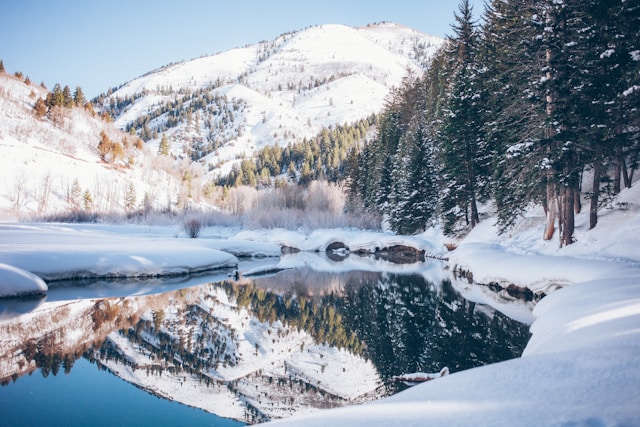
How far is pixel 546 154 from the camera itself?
13.6m

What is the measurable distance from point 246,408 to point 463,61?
92.5 ft

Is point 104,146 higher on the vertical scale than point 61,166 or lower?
higher

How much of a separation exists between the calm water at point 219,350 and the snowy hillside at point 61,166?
4700 cm

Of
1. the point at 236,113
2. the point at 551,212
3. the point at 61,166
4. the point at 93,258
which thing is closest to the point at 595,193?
the point at 551,212

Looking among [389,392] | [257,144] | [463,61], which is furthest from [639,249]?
[257,144]

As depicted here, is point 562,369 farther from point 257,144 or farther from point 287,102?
point 287,102

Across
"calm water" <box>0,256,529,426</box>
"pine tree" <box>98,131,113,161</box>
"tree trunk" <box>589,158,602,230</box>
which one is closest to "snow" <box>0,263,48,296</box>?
"calm water" <box>0,256,529,426</box>

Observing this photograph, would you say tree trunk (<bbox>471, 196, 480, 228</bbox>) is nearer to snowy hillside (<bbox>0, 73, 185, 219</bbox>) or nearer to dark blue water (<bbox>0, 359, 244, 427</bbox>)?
dark blue water (<bbox>0, 359, 244, 427</bbox>)

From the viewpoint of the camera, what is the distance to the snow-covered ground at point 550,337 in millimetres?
2505

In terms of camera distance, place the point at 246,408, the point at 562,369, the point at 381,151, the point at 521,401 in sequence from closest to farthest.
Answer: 1. the point at 521,401
2. the point at 562,369
3. the point at 246,408
4. the point at 381,151

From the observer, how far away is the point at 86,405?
5488 mm

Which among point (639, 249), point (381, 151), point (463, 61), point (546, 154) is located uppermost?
point (463, 61)

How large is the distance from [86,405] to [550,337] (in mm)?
6697

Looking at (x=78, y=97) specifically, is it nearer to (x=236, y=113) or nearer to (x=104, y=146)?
(x=104, y=146)
